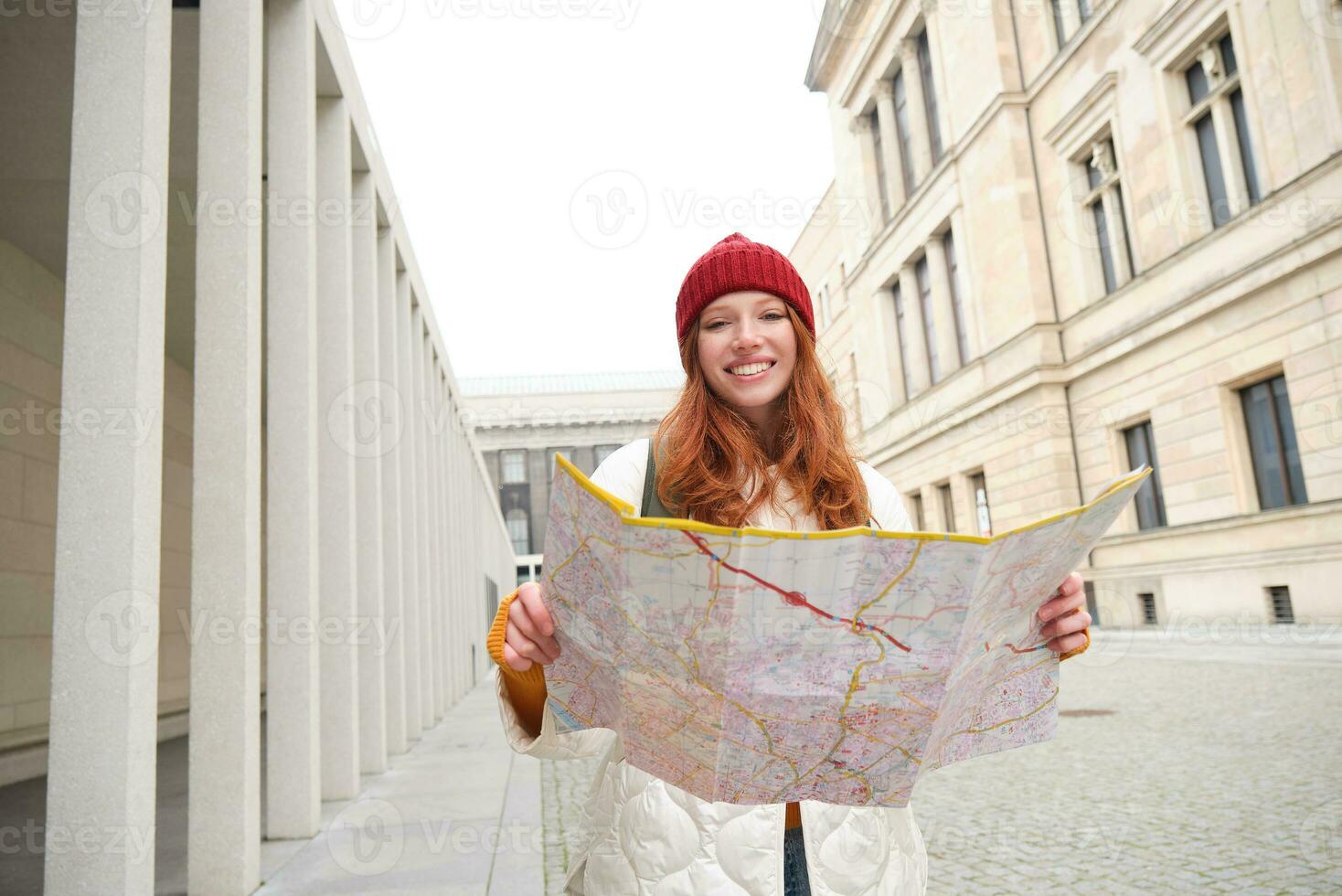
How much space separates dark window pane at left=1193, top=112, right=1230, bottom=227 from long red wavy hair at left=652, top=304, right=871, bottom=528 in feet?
61.2

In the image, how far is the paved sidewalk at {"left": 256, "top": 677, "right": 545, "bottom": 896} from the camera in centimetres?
422

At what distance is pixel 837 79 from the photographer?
1382 inches

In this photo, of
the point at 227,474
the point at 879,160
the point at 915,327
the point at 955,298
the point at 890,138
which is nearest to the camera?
the point at 227,474

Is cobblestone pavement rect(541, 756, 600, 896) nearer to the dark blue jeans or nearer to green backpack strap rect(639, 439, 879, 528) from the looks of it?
the dark blue jeans

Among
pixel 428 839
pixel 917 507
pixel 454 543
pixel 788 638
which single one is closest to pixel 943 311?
pixel 917 507

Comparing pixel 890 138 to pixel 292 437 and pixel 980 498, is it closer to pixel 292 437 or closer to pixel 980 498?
pixel 980 498

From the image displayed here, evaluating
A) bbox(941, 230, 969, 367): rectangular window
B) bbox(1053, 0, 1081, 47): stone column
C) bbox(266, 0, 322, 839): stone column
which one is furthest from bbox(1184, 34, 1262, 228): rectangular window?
bbox(266, 0, 322, 839): stone column

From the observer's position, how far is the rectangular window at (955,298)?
1101 inches

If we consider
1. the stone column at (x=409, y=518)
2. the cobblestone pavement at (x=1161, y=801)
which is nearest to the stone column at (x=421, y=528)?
the stone column at (x=409, y=518)

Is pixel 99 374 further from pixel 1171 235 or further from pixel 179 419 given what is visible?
pixel 1171 235

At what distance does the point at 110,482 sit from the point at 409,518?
6.44 metres

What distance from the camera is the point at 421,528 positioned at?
10.7 meters

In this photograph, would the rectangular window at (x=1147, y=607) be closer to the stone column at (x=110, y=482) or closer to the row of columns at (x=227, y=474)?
the row of columns at (x=227, y=474)

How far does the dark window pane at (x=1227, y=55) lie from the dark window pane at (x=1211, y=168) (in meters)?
0.81
